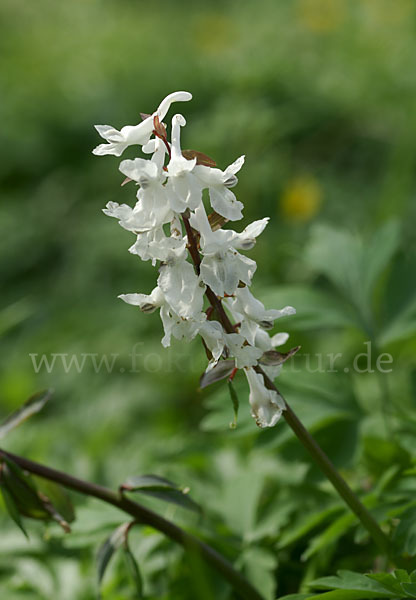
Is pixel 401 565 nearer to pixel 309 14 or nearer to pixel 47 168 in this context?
pixel 47 168

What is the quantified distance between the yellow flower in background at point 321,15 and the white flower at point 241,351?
20.6ft

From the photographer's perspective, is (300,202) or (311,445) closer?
(311,445)

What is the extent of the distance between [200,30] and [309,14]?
1.68m

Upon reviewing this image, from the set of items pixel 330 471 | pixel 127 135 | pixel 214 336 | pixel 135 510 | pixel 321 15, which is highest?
pixel 321 15

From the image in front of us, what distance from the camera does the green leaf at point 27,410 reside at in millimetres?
1472

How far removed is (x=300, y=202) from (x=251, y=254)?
2.26 feet

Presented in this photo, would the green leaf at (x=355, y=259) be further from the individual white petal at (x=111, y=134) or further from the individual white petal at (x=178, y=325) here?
the individual white petal at (x=111, y=134)

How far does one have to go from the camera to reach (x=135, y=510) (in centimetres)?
144

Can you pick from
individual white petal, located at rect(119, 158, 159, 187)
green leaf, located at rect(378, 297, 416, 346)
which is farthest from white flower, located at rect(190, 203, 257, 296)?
green leaf, located at rect(378, 297, 416, 346)

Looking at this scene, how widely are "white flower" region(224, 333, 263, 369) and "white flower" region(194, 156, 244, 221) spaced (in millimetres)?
211

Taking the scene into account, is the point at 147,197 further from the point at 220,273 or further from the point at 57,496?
the point at 57,496

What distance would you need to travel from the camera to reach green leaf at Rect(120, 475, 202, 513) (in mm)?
1391

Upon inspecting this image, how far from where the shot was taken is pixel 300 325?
200 cm

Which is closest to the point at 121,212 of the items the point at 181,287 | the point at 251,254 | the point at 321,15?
the point at 181,287
